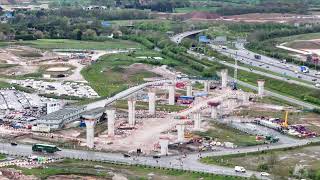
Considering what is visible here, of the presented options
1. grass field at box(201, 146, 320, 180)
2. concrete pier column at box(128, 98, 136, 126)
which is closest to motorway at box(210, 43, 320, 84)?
concrete pier column at box(128, 98, 136, 126)

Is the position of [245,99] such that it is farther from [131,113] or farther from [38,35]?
[38,35]

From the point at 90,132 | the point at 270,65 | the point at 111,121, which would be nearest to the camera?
the point at 90,132

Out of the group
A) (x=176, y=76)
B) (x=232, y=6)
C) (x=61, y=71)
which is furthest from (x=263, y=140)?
(x=232, y=6)

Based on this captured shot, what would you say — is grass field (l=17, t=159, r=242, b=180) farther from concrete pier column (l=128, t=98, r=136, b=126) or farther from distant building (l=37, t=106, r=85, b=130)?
concrete pier column (l=128, t=98, r=136, b=126)

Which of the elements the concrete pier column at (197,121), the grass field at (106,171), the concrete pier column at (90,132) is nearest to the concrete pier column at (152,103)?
the concrete pier column at (197,121)

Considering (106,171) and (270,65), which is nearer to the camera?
(106,171)

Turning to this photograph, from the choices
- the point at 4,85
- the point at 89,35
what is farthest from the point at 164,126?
the point at 89,35
